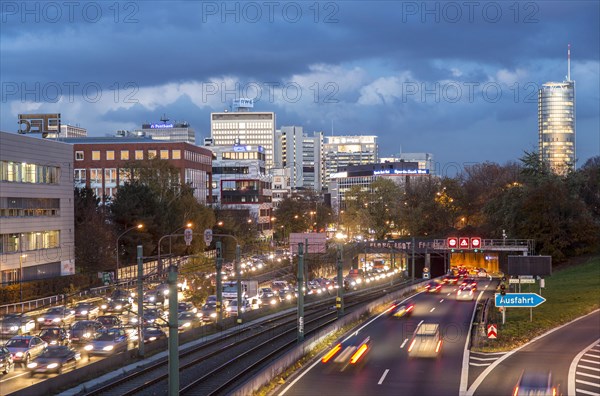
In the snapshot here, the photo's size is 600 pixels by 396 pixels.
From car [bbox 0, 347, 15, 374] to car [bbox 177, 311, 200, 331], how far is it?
16.6 m

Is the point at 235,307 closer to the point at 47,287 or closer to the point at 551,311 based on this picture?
the point at 47,287

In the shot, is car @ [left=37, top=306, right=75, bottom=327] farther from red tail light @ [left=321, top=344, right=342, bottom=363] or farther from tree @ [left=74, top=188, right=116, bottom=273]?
red tail light @ [left=321, top=344, right=342, bottom=363]

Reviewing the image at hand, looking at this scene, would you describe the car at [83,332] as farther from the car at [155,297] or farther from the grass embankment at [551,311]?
the grass embankment at [551,311]

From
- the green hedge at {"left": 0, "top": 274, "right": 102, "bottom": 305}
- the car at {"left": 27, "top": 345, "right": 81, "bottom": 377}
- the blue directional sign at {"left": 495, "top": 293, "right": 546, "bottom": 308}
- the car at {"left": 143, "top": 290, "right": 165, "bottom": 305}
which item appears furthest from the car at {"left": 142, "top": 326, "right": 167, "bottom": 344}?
the blue directional sign at {"left": 495, "top": 293, "right": 546, "bottom": 308}

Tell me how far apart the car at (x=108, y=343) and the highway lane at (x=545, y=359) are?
19217 mm

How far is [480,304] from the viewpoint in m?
57.8

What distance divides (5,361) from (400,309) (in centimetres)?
3055

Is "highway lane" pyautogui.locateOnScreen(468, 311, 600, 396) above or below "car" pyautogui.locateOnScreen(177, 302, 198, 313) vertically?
above

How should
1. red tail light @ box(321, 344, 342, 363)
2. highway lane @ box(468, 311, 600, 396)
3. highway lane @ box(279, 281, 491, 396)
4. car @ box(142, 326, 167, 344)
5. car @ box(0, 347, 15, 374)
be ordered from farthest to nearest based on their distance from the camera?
car @ box(142, 326, 167, 344), red tail light @ box(321, 344, 342, 363), car @ box(0, 347, 15, 374), highway lane @ box(468, 311, 600, 396), highway lane @ box(279, 281, 491, 396)

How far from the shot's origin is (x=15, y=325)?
45188 mm

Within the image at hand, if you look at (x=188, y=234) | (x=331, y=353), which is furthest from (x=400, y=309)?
(x=331, y=353)

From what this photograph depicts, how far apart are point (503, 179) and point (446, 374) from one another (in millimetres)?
115459

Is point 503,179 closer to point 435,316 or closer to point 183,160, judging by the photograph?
point 183,160

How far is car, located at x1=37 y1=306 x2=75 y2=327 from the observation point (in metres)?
48.6
